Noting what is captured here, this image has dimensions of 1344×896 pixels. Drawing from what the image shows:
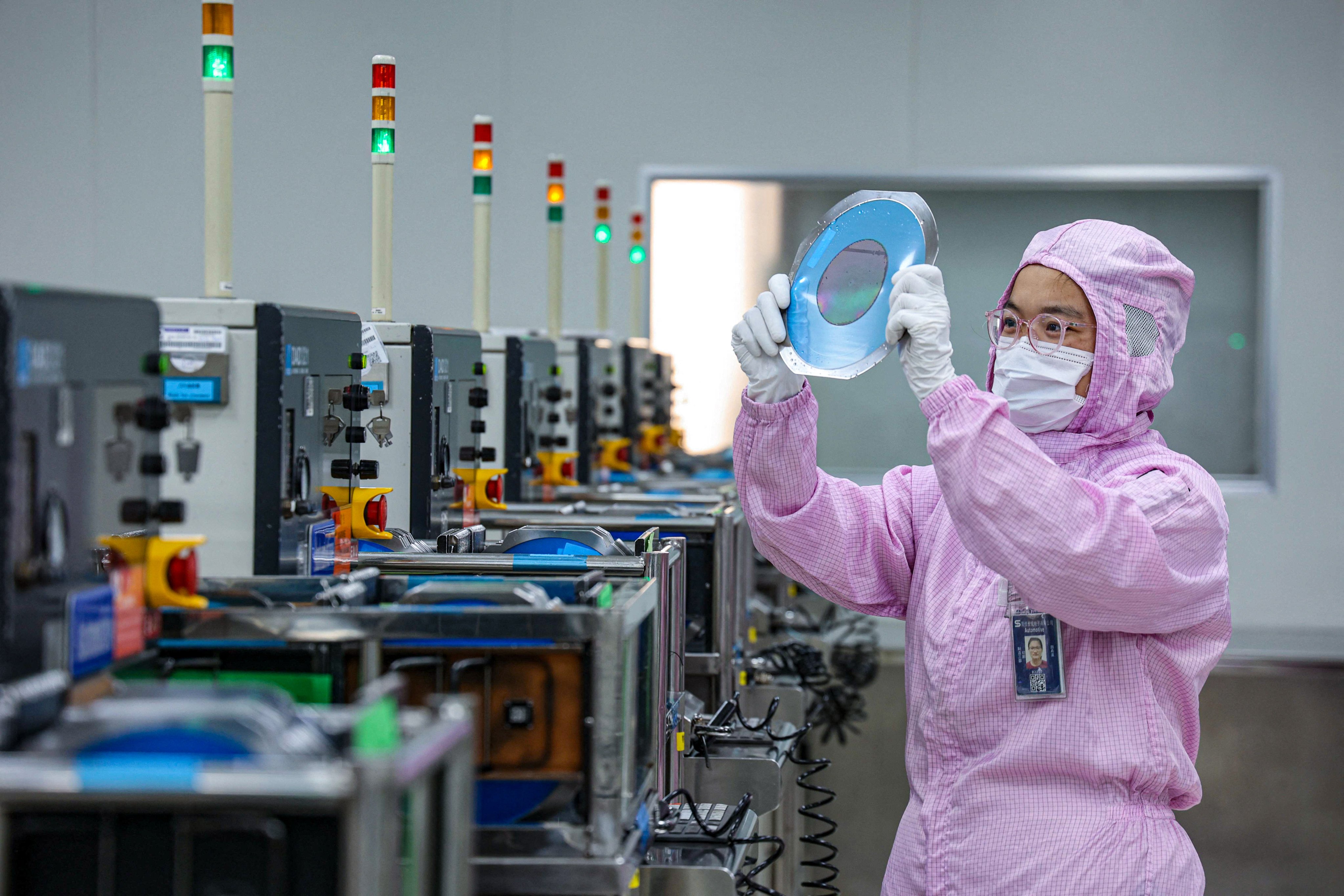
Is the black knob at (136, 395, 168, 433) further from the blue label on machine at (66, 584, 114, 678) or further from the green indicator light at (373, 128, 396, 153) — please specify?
the green indicator light at (373, 128, 396, 153)

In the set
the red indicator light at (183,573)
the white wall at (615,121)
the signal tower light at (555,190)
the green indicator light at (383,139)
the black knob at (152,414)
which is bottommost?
the red indicator light at (183,573)

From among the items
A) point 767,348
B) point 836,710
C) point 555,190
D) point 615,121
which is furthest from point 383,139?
point 615,121

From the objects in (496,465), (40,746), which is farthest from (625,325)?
(40,746)

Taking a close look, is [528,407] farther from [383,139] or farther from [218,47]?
[218,47]

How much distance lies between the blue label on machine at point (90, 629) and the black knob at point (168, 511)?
0.39ft

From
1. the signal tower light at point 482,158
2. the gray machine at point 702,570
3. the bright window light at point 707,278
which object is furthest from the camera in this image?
the bright window light at point 707,278

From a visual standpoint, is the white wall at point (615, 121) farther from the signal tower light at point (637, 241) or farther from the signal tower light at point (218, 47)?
the signal tower light at point (218, 47)

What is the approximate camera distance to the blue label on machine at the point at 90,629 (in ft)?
4.22

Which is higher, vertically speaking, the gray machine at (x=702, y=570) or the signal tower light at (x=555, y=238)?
the signal tower light at (x=555, y=238)

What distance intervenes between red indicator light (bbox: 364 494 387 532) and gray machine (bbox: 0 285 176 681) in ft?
2.23

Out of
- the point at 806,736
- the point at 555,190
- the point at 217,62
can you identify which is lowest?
the point at 806,736

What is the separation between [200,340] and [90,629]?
51 cm

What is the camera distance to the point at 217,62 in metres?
1.92

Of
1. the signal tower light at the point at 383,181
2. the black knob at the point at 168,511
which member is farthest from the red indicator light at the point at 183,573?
the signal tower light at the point at 383,181
